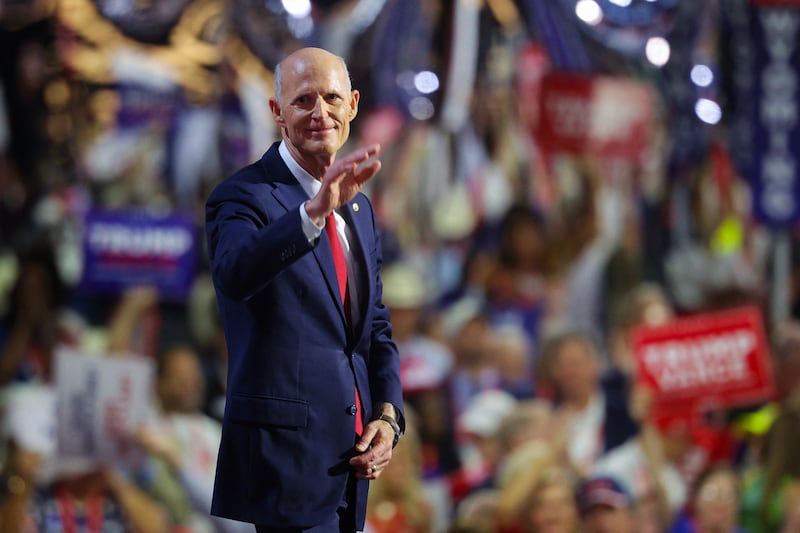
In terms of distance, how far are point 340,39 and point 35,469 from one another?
2.16 metres

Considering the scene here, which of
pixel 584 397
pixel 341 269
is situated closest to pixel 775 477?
pixel 584 397

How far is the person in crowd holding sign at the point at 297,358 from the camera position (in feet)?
5.32

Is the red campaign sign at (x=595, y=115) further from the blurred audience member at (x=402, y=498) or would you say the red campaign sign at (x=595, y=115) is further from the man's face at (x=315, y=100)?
the man's face at (x=315, y=100)

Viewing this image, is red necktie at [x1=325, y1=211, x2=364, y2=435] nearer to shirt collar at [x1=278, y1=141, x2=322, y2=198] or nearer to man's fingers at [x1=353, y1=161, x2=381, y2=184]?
shirt collar at [x1=278, y1=141, x2=322, y2=198]

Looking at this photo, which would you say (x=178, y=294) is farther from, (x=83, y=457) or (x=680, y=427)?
(x=680, y=427)

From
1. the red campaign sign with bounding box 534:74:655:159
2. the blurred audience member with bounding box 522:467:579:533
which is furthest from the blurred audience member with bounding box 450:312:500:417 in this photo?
the red campaign sign with bounding box 534:74:655:159

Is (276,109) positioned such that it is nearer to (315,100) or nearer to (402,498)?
(315,100)

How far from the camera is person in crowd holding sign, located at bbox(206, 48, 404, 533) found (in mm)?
1623

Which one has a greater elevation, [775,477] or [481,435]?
[481,435]

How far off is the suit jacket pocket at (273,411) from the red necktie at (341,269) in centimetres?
9

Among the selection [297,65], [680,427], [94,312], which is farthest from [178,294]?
[297,65]

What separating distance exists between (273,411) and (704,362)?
4395 mm

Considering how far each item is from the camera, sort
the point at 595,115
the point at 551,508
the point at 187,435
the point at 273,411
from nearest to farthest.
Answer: the point at 273,411 < the point at 551,508 < the point at 187,435 < the point at 595,115

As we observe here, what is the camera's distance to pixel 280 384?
163cm
